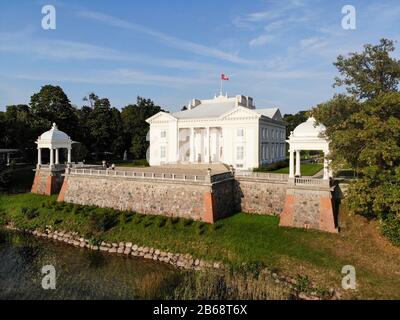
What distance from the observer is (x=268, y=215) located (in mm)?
31484

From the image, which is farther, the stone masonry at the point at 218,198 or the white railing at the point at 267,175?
the white railing at the point at 267,175

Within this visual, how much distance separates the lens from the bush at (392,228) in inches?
920

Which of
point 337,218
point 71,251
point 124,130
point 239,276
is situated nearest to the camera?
point 239,276

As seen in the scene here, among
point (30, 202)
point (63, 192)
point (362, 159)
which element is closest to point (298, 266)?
point (362, 159)

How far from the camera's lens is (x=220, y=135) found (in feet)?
168

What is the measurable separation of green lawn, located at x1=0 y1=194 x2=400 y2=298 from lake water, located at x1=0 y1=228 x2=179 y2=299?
2.72 metres

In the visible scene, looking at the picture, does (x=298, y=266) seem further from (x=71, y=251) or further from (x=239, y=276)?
(x=71, y=251)

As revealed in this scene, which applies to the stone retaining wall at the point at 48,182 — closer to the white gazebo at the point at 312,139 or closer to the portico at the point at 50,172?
the portico at the point at 50,172

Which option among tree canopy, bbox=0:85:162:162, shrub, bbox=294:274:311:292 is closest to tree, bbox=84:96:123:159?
tree canopy, bbox=0:85:162:162

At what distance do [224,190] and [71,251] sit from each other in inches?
606

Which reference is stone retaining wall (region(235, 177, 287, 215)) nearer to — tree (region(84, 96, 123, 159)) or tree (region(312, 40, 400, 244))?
tree (region(312, 40, 400, 244))

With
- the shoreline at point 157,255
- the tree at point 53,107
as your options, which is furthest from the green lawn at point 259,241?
the tree at point 53,107

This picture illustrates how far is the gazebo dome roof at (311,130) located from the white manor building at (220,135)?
56.0ft
